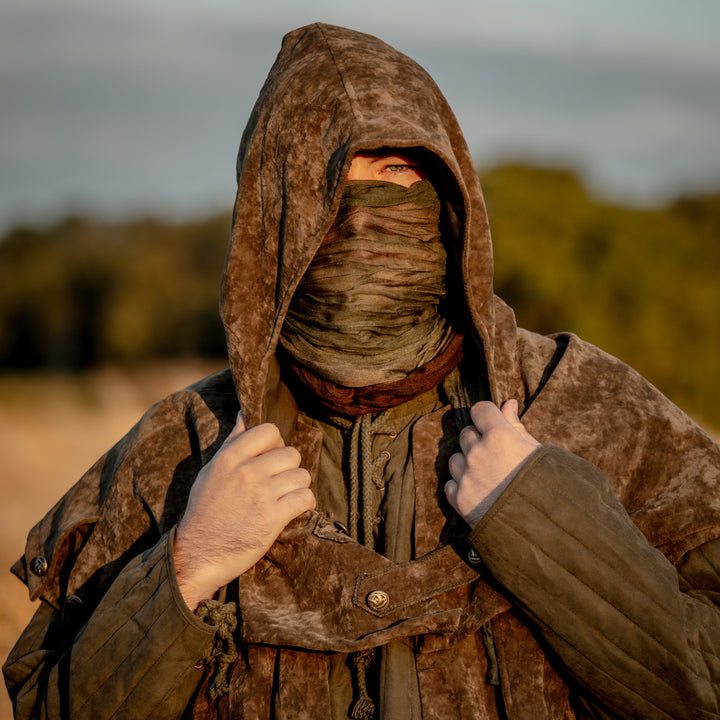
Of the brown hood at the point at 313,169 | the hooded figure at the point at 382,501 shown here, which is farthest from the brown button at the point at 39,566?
the brown hood at the point at 313,169

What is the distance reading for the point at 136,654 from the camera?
8.99 feet

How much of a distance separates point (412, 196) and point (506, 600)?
46.4 inches

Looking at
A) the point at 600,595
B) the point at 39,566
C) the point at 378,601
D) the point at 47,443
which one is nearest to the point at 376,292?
the point at 378,601

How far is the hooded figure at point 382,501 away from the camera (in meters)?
2.57

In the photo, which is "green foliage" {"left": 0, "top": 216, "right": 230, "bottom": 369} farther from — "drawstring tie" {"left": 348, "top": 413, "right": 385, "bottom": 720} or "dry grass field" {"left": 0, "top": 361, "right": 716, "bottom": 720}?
"drawstring tie" {"left": 348, "top": 413, "right": 385, "bottom": 720}

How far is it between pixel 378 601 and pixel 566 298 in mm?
Answer: 21992

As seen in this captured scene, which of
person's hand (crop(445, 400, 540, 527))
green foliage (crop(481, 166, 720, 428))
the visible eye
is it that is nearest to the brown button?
person's hand (crop(445, 400, 540, 527))

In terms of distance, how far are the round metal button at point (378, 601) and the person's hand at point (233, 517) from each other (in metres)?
0.31

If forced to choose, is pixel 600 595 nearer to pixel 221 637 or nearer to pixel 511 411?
pixel 511 411

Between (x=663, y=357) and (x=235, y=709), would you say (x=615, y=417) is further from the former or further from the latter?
(x=663, y=357)

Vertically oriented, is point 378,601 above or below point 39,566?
above

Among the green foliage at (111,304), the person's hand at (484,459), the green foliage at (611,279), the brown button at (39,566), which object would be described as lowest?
the green foliage at (111,304)

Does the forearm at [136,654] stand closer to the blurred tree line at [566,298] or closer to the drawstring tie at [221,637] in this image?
the drawstring tie at [221,637]

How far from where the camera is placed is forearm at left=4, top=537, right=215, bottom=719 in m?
2.72
